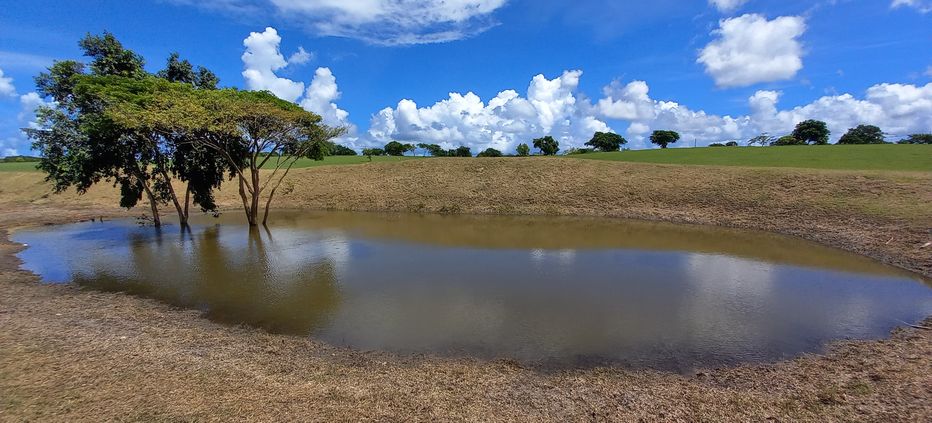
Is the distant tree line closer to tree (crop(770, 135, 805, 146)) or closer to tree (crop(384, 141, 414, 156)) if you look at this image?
tree (crop(770, 135, 805, 146))

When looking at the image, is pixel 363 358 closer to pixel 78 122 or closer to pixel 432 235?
pixel 432 235

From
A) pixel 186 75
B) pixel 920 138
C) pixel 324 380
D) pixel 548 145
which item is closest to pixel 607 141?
pixel 548 145

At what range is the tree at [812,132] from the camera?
237 ft

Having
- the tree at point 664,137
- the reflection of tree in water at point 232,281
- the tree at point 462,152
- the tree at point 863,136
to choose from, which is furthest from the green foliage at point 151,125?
the tree at point 863,136

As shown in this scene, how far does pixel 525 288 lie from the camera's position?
37.1 feet

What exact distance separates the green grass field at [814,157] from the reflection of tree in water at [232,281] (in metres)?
32.8

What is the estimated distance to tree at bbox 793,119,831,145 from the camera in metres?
72.1

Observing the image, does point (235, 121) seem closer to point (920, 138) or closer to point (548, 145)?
Answer: point (548, 145)

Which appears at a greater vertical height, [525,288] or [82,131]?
[82,131]

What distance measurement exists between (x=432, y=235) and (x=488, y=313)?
35.9 feet

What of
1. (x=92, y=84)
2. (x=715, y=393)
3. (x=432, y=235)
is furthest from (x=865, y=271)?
(x=92, y=84)

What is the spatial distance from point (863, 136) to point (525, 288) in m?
93.7

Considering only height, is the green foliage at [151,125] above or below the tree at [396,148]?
below

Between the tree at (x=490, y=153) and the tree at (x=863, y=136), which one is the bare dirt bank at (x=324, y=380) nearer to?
the tree at (x=490, y=153)
